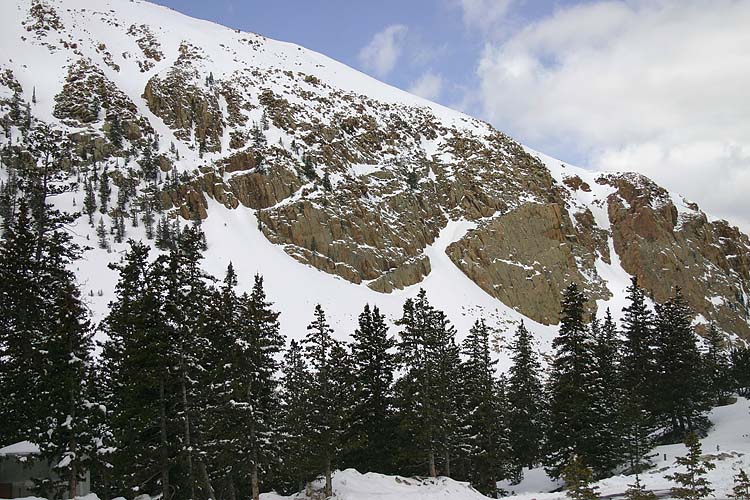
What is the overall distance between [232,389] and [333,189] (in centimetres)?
10151

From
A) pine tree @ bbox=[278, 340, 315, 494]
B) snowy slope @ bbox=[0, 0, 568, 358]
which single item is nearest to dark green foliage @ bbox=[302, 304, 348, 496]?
pine tree @ bbox=[278, 340, 315, 494]

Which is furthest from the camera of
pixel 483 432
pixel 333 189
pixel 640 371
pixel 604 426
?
pixel 333 189

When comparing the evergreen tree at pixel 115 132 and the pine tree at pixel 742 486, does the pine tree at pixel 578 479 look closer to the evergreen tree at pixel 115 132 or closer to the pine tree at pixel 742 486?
the pine tree at pixel 742 486

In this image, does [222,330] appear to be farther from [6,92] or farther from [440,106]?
[440,106]

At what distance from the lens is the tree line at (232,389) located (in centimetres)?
2233

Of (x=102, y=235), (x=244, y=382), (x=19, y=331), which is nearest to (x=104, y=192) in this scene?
(x=102, y=235)

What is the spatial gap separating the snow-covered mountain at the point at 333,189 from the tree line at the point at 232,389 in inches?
1930

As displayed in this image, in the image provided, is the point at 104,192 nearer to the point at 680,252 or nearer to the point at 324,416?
the point at 324,416

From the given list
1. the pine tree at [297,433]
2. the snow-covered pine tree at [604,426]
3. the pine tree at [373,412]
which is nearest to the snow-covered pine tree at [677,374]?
the snow-covered pine tree at [604,426]

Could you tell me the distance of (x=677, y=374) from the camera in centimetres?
4153

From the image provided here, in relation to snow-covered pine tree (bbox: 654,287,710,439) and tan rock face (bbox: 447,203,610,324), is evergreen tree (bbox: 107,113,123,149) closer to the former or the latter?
tan rock face (bbox: 447,203,610,324)

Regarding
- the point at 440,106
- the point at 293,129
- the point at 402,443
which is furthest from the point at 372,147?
the point at 402,443

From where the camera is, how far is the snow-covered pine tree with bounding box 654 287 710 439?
136 feet

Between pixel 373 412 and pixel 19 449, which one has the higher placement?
pixel 373 412
